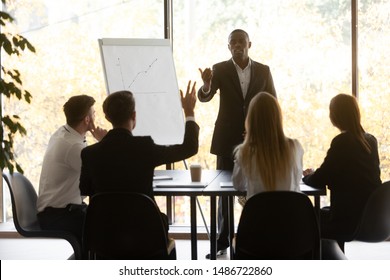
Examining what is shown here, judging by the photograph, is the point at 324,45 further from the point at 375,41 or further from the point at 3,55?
the point at 3,55

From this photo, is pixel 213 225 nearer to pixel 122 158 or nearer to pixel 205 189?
pixel 205 189

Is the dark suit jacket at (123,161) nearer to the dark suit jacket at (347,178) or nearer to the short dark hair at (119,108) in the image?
the short dark hair at (119,108)

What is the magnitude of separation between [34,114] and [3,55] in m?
0.56

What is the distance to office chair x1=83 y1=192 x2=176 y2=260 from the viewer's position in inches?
102

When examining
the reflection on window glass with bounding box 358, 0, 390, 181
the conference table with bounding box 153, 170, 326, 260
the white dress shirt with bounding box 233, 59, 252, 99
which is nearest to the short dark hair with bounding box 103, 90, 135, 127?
the conference table with bounding box 153, 170, 326, 260

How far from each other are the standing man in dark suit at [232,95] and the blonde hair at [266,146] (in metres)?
1.47

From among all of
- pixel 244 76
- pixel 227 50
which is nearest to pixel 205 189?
pixel 244 76

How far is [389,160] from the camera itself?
16.6 feet

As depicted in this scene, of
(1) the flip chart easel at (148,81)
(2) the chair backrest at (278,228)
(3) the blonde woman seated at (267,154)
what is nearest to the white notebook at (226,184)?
(3) the blonde woman seated at (267,154)

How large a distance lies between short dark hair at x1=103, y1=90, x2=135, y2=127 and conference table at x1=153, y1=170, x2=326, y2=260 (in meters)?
0.41

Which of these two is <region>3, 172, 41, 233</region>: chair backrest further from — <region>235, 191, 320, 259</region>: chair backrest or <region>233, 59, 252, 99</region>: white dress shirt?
<region>233, 59, 252, 99</region>: white dress shirt

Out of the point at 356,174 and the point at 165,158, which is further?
the point at 356,174

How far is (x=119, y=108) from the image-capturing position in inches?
116

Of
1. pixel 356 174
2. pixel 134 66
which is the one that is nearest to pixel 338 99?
pixel 356 174
